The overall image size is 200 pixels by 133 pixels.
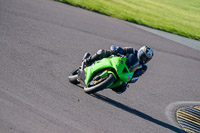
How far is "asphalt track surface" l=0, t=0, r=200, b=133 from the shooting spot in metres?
6.68

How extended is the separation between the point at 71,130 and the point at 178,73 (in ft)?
24.4

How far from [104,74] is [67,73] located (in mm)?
1527

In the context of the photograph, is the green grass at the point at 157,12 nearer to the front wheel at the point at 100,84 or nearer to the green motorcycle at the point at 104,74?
the green motorcycle at the point at 104,74

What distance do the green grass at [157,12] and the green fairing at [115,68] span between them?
910 centimetres

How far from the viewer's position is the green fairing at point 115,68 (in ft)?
26.4

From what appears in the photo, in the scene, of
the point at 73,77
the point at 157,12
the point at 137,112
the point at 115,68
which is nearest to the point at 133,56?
the point at 115,68

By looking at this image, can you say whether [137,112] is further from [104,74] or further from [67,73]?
[67,73]

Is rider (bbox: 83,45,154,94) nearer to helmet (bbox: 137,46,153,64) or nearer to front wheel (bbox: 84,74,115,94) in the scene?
helmet (bbox: 137,46,153,64)

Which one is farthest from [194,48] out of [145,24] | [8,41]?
[8,41]

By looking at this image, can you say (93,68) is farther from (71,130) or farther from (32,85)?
(71,130)

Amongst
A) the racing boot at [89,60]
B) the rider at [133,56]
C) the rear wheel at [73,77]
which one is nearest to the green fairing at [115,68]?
the rider at [133,56]

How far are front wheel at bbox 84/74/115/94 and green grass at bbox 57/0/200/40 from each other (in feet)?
31.0

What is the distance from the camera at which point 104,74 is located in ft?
26.6

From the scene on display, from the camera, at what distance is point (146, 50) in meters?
7.98
